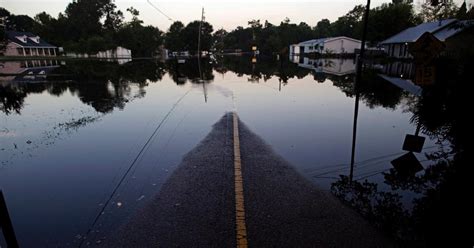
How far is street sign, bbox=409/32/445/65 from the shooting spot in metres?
7.45

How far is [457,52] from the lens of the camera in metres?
8.37

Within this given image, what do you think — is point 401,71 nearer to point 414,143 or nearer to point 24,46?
point 414,143

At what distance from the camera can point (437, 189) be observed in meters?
A: 5.48

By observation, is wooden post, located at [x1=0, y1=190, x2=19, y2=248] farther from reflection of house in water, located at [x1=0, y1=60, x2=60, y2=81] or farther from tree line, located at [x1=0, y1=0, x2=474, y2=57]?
tree line, located at [x1=0, y1=0, x2=474, y2=57]

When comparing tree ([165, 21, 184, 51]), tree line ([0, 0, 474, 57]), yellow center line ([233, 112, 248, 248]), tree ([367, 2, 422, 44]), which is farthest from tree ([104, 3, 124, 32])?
yellow center line ([233, 112, 248, 248])

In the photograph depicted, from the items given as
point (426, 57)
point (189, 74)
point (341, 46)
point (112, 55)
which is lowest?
point (189, 74)

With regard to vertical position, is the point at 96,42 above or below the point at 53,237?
above

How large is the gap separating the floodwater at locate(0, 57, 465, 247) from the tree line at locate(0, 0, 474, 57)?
39.9m

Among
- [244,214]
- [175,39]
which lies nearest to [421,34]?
[244,214]

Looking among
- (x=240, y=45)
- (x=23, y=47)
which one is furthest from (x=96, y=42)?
(x=240, y=45)

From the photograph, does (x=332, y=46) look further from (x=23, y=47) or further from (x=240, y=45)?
(x=240, y=45)

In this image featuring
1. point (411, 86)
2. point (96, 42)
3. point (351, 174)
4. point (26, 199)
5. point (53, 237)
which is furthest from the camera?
point (96, 42)

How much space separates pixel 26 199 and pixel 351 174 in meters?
6.70

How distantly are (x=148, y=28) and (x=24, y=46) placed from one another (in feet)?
103
